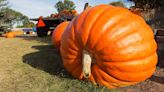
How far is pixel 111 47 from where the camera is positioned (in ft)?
11.8

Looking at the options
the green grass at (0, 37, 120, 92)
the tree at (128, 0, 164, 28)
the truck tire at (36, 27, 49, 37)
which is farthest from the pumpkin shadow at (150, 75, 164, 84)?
the truck tire at (36, 27, 49, 37)

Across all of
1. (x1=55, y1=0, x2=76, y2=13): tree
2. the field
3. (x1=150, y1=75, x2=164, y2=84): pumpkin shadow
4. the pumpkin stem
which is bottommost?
(x1=55, y1=0, x2=76, y2=13): tree

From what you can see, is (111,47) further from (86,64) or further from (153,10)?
(153,10)

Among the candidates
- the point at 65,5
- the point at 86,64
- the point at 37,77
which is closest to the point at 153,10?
the point at 37,77

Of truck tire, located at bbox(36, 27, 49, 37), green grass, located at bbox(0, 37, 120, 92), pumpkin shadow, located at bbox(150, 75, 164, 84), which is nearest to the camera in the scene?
green grass, located at bbox(0, 37, 120, 92)

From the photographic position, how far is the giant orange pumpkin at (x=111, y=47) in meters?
3.62

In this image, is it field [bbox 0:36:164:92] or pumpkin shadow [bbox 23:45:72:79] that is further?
pumpkin shadow [bbox 23:45:72:79]

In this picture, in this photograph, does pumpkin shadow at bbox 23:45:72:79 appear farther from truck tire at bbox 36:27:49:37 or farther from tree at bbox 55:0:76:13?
tree at bbox 55:0:76:13

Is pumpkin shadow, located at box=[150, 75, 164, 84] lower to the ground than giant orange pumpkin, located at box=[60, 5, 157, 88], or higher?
lower

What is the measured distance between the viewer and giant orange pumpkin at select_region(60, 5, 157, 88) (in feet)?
11.9

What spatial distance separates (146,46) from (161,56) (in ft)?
3.96

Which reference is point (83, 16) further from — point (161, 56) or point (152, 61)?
point (161, 56)

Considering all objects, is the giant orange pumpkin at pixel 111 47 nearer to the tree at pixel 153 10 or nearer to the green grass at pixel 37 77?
the green grass at pixel 37 77

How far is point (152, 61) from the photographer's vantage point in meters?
3.86
